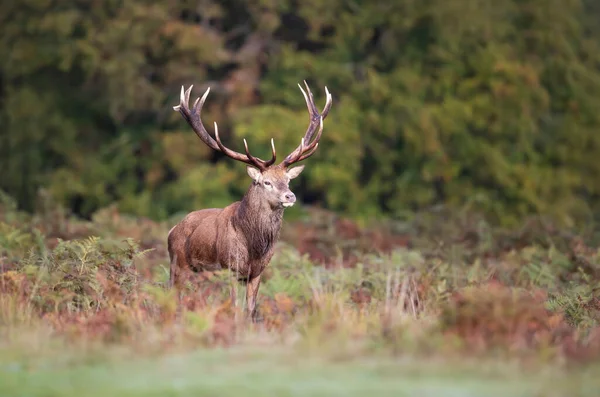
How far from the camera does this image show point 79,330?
11211 mm

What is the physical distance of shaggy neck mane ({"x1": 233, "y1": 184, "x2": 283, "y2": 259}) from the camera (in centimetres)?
1434

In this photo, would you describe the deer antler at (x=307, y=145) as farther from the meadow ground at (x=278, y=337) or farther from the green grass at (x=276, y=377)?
the green grass at (x=276, y=377)

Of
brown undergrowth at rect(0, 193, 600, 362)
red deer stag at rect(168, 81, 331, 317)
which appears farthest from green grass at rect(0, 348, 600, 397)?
red deer stag at rect(168, 81, 331, 317)

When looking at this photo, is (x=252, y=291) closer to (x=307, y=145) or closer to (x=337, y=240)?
(x=307, y=145)

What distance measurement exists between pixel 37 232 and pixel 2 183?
15418 mm

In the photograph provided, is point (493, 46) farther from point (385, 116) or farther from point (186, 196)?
point (186, 196)

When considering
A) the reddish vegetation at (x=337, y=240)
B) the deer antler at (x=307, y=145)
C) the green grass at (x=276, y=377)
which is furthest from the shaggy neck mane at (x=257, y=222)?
the reddish vegetation at (x=337, y=240)

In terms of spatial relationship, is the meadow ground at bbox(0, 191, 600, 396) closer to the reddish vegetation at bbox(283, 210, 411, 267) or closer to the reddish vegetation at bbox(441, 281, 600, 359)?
the reddish vegetation at bbox(441, 281, 600, 359)

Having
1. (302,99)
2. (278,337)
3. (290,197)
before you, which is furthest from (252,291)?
(302,99)

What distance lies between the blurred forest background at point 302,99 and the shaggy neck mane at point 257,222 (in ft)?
52.1

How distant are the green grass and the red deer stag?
3944 mm

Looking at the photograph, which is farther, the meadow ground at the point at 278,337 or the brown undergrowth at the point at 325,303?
the brown undergrowth at the point at 325,303

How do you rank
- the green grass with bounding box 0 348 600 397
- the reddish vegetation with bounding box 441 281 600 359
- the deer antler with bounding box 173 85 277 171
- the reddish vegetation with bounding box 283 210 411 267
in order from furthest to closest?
the reddish vegetation with bounding box 283 210 411 267 < the deer antler with bounding box 173 85 277 171 < the reddish vegetation with bounding box 441 281 600 359 < the green grass with bounding box 0 348 600 397

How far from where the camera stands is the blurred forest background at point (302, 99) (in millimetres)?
31391
